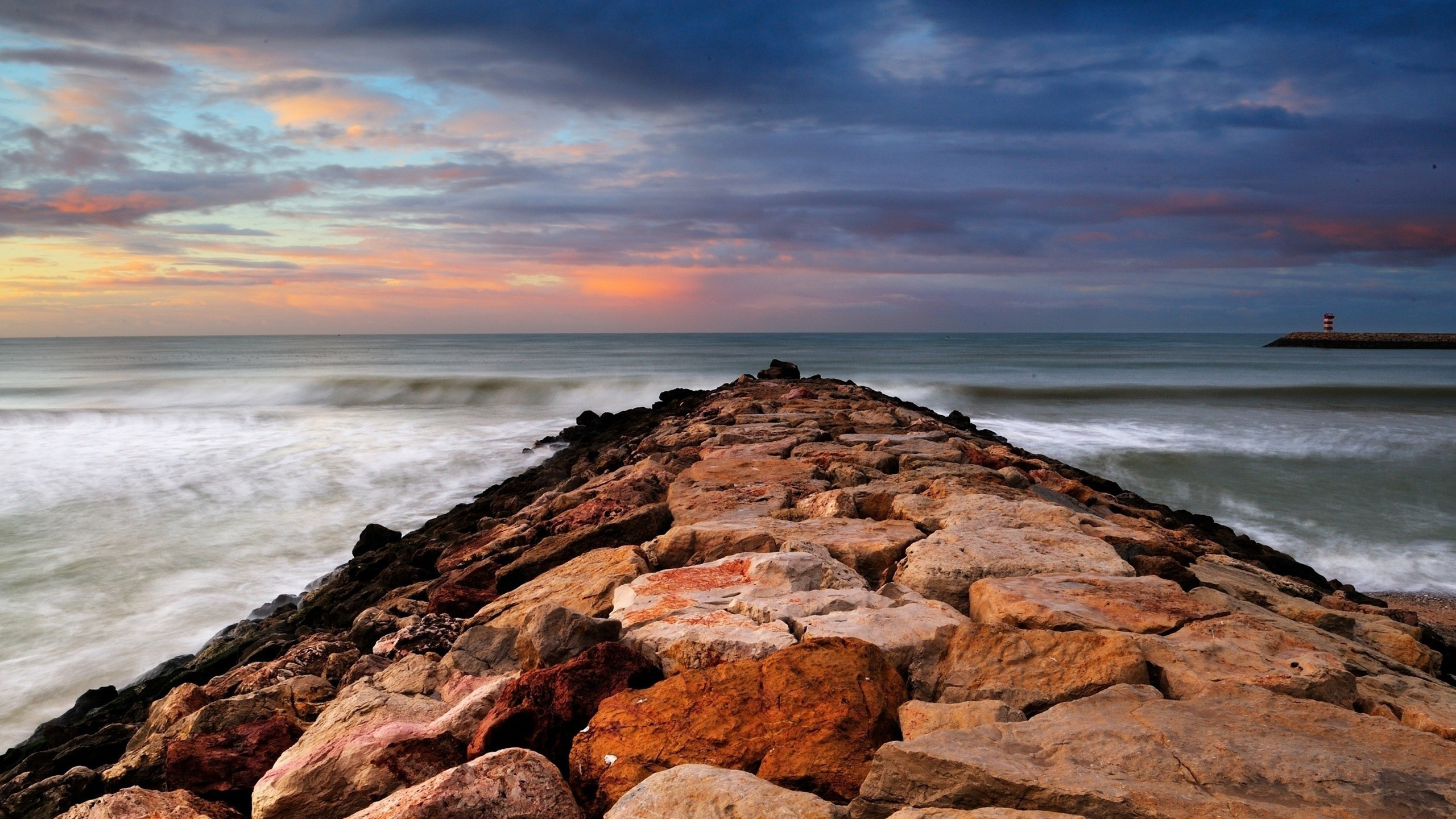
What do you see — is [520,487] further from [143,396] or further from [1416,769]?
[143,396]

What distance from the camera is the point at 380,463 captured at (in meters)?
11.7

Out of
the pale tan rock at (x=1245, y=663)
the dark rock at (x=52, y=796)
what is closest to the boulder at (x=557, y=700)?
the pale tan rock at (x=1245, y=663)

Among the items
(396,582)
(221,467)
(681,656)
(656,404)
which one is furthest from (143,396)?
(681,656)

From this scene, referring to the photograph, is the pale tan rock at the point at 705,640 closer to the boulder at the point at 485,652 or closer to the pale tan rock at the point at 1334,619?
Result: the boulder at the point at 485,652

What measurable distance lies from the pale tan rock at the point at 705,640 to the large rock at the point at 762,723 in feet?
0.38

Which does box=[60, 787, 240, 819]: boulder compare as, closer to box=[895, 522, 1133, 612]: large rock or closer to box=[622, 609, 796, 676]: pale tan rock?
box=[622, 609, 796, 676]: pale tan rock

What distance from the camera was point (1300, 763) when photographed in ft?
5.52

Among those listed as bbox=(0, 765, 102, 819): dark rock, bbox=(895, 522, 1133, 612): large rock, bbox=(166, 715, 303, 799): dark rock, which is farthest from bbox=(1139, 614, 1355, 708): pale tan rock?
bbox=(0, 765, 102, 819): dark rock

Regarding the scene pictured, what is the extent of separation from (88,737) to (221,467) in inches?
361

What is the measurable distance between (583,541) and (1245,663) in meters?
2.64

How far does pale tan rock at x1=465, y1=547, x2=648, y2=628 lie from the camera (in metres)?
3.07

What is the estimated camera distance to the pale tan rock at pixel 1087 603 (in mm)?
2465

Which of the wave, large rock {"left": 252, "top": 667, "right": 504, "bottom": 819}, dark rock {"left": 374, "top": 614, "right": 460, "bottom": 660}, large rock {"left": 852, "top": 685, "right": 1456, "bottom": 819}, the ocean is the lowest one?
the ocean

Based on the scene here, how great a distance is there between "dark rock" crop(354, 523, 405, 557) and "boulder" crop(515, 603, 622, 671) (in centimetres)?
415
